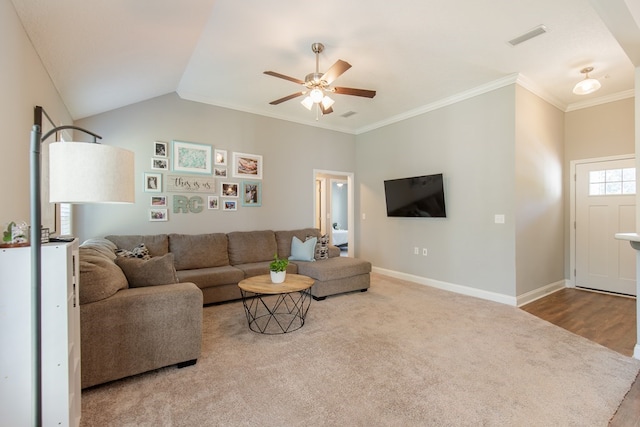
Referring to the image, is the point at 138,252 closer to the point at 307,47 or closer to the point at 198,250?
the point at 198,250

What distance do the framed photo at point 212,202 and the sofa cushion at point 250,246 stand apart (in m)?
0.51

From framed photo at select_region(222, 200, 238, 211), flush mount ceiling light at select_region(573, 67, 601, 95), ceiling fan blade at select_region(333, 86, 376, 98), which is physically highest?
flush mount ceiling light at select_region(573, 67, 601, 95)

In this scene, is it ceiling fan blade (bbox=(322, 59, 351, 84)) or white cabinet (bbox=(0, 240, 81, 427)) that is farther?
ceiling fan blade (bbox=(322, 59, 351, 84))

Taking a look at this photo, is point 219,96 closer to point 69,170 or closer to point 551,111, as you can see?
point 69,170

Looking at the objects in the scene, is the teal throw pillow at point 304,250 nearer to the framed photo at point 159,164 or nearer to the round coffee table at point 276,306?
A: the round coffee table at point 276,306

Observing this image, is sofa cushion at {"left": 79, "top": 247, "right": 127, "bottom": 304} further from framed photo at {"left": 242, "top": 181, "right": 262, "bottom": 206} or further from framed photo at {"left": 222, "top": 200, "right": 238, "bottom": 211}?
framed photo at {"left": 242, "top": 181, "right": 262, "bottom": 206}

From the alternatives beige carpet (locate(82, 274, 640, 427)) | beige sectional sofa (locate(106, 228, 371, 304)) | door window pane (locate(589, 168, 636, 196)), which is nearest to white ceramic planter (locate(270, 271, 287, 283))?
beige carpet (locate(82, 274, 640, 427))

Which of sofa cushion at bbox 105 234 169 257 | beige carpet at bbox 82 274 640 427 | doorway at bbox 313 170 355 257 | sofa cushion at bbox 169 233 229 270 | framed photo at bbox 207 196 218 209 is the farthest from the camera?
doorway at bbox 313 170 355 257

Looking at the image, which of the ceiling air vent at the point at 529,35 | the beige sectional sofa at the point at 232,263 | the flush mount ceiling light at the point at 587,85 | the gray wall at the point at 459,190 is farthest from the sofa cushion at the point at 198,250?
the flush mount ceiling light at the point at 587,85

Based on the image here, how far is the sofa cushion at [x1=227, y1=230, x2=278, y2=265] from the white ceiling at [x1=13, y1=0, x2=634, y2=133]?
2176mm

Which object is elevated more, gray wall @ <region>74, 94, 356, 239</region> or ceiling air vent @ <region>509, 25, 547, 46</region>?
ceiling air vent @ <region>509, 25, 547, 46</region>

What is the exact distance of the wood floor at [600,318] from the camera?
202 centimetres

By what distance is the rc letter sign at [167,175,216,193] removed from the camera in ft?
14.4

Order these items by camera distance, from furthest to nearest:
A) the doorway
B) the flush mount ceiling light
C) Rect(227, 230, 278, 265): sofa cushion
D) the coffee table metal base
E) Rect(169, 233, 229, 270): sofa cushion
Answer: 1. the doorway
2. Rect(227, 230, 278, 265): sofa cushion
3. Rect(169, 233, 229, 270): sofa cushion
4. the flush mount ceiling light
5. the coffee table metal base
